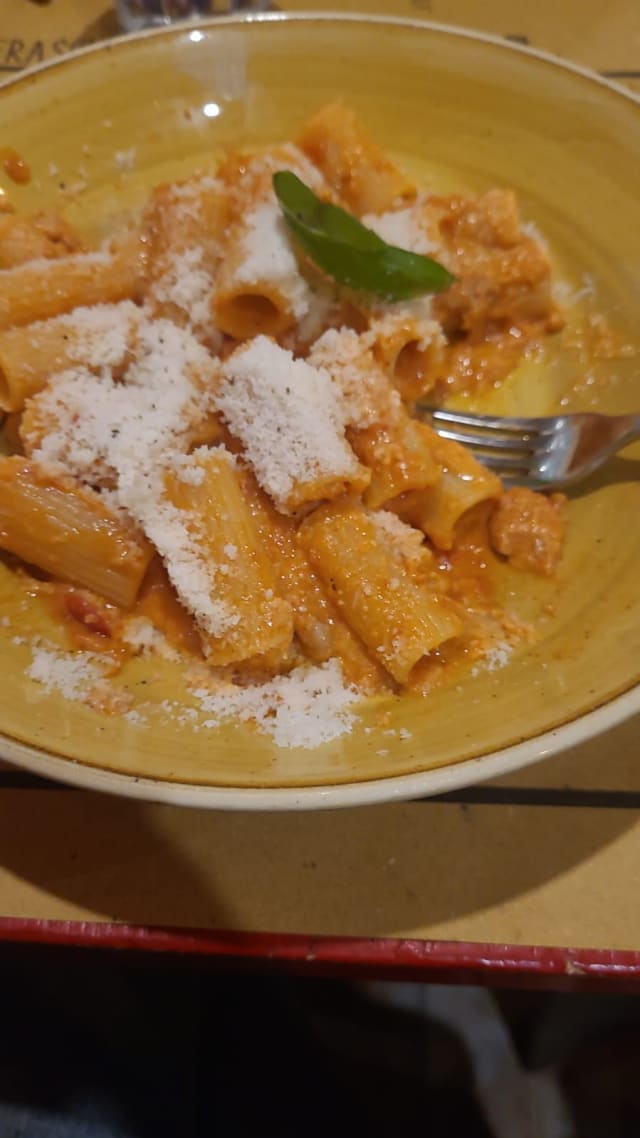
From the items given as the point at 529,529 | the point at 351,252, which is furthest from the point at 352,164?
the point at 529,529

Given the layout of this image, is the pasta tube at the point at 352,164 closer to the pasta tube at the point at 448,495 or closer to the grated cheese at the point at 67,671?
the pasta tube at the point at 448,495

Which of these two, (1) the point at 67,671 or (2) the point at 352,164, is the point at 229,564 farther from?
(2) the point at 352,164

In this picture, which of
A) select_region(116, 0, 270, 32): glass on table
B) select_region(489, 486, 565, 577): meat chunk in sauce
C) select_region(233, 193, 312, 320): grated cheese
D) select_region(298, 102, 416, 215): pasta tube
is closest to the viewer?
select_region(489, 486, 565, 577): meat chunk in sauce

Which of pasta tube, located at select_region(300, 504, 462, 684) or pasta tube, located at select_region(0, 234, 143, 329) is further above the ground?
pasta tube, located at select_region(0, 234, 143, 329)

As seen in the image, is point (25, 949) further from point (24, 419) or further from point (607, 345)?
point (607, 345)

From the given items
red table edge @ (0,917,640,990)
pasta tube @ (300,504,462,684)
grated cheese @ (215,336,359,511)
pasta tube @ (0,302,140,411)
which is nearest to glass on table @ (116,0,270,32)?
pasta tube @ (0,302,140,411)

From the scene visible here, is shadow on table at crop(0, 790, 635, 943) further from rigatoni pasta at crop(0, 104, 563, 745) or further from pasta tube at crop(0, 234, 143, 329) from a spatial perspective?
pasta tube at crop(0, 234, 143, 329)

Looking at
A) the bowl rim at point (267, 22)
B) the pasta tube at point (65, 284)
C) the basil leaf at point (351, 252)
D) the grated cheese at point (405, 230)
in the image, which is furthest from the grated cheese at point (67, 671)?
the bowl rim at point (267, 22)
